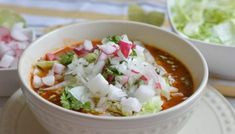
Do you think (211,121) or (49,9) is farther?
(49,9)

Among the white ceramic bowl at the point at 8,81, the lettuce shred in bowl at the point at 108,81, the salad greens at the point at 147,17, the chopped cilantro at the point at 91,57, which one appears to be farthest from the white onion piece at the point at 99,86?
the salad greens at the point at 147,17

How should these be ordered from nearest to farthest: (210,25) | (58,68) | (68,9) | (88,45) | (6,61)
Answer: (58,68) < (88,45) < (6,61) < (210,25) < (68,9)

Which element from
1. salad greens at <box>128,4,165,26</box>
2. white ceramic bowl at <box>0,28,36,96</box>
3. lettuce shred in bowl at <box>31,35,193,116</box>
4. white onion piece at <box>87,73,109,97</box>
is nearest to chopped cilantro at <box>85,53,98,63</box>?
lettuce shred in bowl at <box>31,35,193,116</box>

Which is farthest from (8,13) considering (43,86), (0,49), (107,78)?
(107,78)

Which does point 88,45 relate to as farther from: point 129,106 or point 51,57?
point 129,106

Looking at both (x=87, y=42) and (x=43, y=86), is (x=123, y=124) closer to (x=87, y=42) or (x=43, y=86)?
(x=43, y=86)

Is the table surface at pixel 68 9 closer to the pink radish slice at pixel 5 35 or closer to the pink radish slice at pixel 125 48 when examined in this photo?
the pink radish slice at pixel 5 35

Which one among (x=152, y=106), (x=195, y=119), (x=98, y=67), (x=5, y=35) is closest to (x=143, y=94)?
(x=152, y=106)
